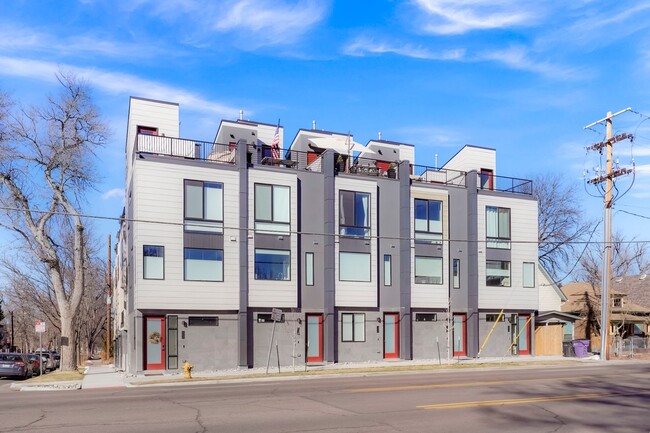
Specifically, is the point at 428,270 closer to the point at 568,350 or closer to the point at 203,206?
the point at 568,350

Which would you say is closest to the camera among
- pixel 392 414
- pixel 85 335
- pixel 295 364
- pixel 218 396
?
pixel 392 414

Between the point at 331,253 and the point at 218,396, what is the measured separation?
15.9 m

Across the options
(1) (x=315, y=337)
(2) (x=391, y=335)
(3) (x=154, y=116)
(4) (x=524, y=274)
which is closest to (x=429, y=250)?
(2) (x=391, y=335)

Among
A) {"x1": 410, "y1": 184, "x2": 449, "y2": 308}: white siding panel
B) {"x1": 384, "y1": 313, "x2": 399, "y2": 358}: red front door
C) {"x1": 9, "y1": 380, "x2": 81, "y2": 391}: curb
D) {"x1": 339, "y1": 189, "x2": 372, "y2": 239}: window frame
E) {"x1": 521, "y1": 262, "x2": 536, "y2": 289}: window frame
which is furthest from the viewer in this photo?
{"x1": 521, "y1": 262, "x2": 536, "y2": 289}: window frame

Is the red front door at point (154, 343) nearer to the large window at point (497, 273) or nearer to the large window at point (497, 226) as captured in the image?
the large window at point (497, 273)

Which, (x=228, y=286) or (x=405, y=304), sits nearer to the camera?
(x=228, y=286)

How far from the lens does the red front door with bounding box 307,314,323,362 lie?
3158cm

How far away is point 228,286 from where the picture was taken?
2981 cm

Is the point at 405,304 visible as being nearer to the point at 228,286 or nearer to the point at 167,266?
the point at 228,286

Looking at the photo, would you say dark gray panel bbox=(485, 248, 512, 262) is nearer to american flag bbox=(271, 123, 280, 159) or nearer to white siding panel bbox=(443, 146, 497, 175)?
white siding panel bbox=(443, 146, 497, 175)

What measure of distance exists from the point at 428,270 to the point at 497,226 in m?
5.53

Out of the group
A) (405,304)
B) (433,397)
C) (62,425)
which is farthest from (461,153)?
(62,425)

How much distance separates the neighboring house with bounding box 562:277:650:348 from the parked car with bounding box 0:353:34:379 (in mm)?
37511

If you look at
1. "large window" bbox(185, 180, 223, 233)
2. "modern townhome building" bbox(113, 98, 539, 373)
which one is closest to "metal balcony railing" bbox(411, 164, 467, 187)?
"modern townhome building" bbox(113, 98, 539, 373)
